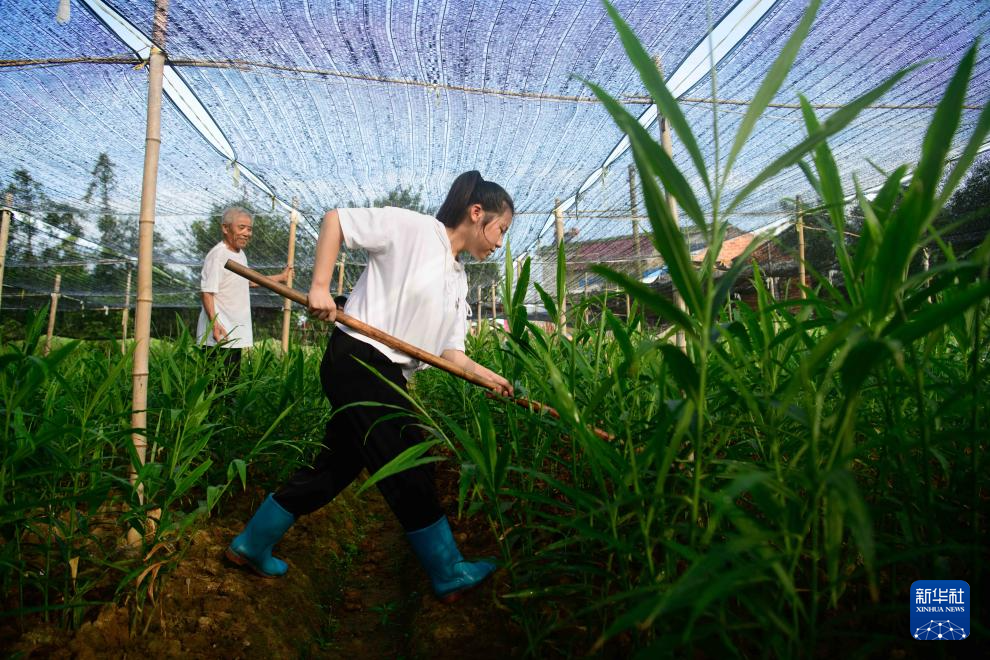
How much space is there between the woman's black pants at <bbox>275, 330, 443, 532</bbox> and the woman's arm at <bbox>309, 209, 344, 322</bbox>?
12 cm

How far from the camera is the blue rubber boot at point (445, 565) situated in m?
1.58

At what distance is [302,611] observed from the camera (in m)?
1.71

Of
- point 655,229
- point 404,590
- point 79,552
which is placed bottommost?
point 404,590

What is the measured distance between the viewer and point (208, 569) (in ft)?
5.41

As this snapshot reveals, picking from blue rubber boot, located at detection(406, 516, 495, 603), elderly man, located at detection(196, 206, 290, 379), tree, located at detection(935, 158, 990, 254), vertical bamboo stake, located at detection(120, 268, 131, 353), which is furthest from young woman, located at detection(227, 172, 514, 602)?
tree, located at detection(935, 158, 990, 254)

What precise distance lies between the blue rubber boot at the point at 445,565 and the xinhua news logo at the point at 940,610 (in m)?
1.01

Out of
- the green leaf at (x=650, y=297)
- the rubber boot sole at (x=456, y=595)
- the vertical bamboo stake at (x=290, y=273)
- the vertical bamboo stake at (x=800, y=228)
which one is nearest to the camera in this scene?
the green leaf at (x=650, y=297)

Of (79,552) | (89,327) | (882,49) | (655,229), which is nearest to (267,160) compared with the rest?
(79,552)

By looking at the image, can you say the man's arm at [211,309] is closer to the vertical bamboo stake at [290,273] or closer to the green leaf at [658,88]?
the vertical bamboo stake at [290,273]

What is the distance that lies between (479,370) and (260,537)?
810mm

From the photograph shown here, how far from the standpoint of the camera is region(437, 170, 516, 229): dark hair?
1.89 m

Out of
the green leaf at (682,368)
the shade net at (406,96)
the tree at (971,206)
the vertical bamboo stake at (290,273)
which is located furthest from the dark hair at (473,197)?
the tree at (971,206)

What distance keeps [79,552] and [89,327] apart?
1286 centimetres

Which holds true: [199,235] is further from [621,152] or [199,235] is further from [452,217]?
[452,217]
